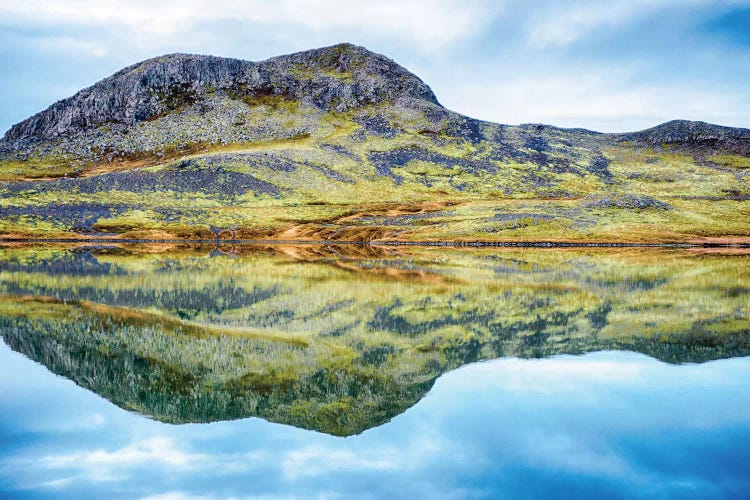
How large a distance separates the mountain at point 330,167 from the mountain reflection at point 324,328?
168 feet

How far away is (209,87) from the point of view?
18325cm

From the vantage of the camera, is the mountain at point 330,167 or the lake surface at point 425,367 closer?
the lake surface at point 425,367

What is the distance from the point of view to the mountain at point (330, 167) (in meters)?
92.2

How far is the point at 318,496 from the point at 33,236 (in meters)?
92.3

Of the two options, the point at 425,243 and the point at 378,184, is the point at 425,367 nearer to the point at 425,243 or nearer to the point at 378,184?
the point at 425,243

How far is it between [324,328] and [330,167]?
395ft

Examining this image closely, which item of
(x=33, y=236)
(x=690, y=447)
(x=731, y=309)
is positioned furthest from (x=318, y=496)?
(x=33, y=236)

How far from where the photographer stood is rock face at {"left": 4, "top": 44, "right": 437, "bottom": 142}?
17462 cm

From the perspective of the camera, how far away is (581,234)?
281 feet

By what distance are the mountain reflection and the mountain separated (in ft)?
168

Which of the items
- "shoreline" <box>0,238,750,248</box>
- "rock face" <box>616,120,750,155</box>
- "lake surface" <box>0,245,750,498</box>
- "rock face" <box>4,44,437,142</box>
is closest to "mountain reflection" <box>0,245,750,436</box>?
"lake surface" <box>0,245,750,498</box>

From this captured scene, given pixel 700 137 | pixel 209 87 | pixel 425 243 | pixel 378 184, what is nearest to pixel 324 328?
pixel 425 243

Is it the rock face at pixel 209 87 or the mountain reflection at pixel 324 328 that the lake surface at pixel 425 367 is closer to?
the mountain reflection at pixel 324 328

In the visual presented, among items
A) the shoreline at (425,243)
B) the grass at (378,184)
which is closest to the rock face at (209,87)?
the grass at (378,184)
